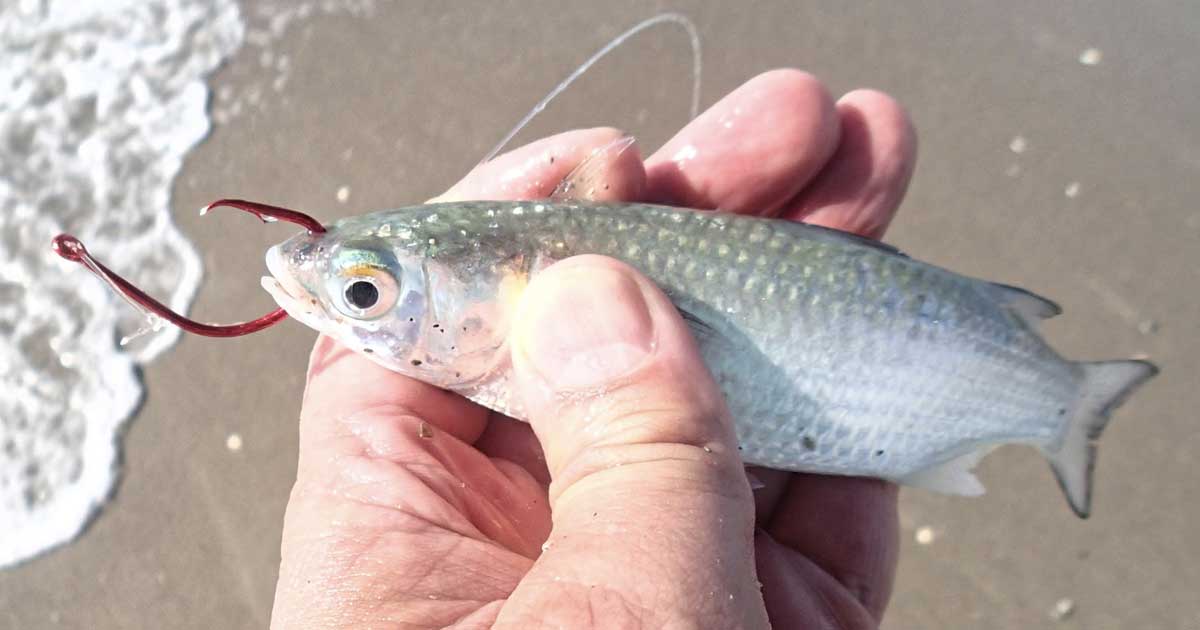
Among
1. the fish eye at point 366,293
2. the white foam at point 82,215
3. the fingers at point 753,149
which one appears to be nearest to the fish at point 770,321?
the fish eye at point 366,293

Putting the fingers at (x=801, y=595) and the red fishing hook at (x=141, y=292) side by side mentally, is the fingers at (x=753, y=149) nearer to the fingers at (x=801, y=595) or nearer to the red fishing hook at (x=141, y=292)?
the fingers at (x=801, y=595)

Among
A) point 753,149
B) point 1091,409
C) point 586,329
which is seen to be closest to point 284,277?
point 586,329

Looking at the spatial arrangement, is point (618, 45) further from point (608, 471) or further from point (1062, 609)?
point (1062, 609)

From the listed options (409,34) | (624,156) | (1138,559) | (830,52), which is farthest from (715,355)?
(409,34)

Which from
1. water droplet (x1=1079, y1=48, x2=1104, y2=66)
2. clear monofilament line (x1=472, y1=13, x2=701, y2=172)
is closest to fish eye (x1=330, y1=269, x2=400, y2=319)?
clear monofilament line (x1=472, y1=13, x2=701, y2=172)

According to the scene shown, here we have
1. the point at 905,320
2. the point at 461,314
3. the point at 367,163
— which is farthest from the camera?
the point at 367,163

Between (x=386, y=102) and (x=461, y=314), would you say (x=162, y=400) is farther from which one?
(x=461, y=314)

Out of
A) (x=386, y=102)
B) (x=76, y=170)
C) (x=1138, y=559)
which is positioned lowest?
(x=1138, y=559)
